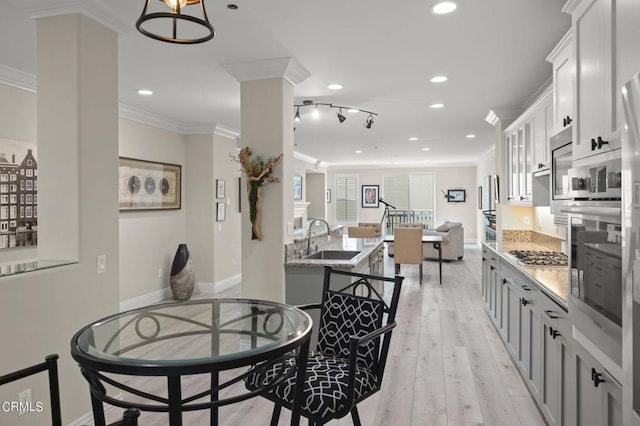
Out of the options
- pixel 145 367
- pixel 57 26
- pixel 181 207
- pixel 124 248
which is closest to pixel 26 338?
pixel 145 367

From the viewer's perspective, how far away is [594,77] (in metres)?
1.71

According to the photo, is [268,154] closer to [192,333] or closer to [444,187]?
[192,333]

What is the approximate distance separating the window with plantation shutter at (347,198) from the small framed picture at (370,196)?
27 cm

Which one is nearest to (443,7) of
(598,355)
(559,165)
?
(559,165)

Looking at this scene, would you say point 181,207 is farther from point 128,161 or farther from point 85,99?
point 85,99

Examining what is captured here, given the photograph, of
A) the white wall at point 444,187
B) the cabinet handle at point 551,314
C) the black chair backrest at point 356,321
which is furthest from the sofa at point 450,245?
the black chair backrest at point 356,321

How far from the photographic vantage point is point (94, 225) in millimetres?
2482

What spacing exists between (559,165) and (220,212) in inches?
191

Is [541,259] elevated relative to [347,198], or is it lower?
lower

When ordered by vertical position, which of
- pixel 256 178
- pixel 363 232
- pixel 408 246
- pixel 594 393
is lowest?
pixel 594 393

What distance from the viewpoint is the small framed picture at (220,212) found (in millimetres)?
6349

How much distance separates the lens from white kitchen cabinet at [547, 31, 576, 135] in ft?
8.39

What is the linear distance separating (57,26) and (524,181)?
4.18 m

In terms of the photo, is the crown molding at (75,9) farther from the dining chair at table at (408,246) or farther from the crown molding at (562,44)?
the dining chair at table at (408,246)
